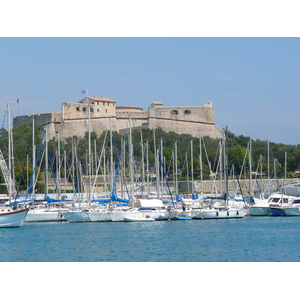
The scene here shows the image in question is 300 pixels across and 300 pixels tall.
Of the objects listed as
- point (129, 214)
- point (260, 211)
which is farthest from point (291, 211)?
point (129, 214)

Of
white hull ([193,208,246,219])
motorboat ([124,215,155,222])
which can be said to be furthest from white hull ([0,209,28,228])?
white hull ([193,208,246,219])

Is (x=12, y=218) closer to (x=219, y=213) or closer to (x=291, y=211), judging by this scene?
(x=219, y=213)

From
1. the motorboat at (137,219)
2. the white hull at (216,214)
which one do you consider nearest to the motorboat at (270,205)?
the white hull at (216,214)

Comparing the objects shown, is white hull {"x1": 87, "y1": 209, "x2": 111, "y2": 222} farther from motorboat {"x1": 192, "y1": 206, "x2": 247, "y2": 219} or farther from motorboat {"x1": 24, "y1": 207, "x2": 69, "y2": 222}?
motorboat {"x1": 192, "y1": 206, "x2": 247, "y2": 219}

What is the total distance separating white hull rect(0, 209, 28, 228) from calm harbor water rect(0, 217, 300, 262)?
9.6 inches

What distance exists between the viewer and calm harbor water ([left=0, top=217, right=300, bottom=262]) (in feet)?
59.5

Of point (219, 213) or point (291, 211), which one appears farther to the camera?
point (291, 211)

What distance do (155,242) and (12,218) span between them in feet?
20.6

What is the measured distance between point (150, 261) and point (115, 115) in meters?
55.1

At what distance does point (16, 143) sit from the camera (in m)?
59.1

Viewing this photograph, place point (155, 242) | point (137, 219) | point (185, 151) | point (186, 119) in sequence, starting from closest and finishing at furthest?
1. point (155, 242)
2. point (137, 219)
3. point (185, 151)
4. point (186, 119)

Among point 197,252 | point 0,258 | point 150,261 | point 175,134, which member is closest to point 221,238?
point 197,252

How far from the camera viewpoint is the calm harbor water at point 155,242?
18.1 metres

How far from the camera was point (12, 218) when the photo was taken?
2480 centimetres
